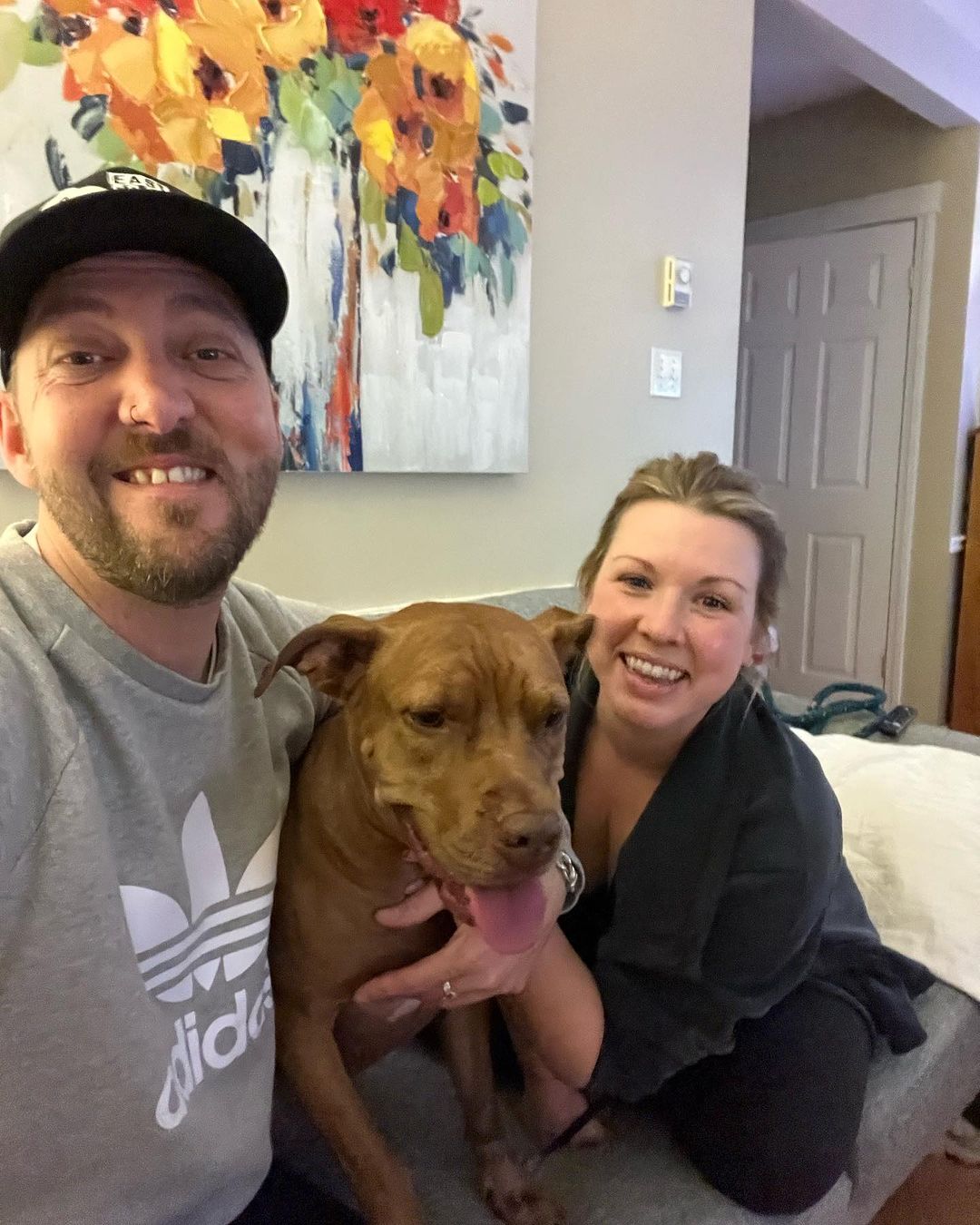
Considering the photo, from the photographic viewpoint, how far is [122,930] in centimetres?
90

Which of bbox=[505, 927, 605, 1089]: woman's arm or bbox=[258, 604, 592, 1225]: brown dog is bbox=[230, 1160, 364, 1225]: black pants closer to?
bbox=[258, 604, 592, 1225]: brown dog

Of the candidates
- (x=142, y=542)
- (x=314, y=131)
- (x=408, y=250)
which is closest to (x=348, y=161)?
(x=314, y=131)

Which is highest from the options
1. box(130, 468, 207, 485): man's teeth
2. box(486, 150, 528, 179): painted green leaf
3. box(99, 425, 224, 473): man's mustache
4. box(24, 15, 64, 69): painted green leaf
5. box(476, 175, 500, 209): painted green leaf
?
box(486, 150, 528, 179): painted green leaf

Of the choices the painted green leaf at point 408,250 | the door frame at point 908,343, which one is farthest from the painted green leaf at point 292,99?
the door frame at point 908,343

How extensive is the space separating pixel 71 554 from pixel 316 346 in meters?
1.34

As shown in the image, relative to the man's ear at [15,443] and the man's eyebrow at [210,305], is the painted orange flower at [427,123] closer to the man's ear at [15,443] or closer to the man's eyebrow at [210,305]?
the man's eyebrow at [210,305]

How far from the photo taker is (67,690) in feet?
3.05

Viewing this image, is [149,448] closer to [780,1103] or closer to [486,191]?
[780,1103]

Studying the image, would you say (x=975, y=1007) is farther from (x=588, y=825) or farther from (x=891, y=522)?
(x=891, y=522)

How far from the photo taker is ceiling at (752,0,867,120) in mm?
3986

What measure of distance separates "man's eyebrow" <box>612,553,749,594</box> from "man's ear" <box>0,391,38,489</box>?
3.01 ft

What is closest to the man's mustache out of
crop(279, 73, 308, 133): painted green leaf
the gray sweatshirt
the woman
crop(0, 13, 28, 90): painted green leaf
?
the gray sweatshirt

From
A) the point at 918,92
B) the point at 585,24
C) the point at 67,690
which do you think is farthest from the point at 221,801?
the point at 918,92

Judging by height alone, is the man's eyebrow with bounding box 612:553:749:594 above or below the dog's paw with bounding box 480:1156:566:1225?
above
